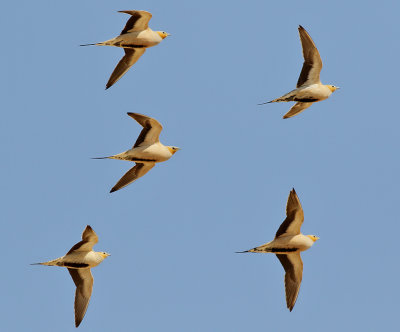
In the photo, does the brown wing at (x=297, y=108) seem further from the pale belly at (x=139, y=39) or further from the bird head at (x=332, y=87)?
the pale belly at (x=139, y=39)

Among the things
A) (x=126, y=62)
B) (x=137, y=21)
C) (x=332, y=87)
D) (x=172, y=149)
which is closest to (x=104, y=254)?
(x=172, y=149)

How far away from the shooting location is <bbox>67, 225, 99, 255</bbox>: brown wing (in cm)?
3747

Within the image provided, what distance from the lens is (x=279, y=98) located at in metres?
39.9

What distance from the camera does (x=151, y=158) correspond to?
132ft

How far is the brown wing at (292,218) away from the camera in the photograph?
37.0m

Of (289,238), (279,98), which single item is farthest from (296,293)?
(279,98)

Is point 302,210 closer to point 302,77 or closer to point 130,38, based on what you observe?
point 302,77

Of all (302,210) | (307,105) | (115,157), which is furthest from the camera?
(307,105)

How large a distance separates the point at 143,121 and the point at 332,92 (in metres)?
7.17

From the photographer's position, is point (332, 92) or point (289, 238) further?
point (332, 92)

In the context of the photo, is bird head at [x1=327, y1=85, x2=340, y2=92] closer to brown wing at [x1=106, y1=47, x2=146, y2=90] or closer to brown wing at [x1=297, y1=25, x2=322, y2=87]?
brown wing at [x1=297, y1=25, x2=322, y2=87]

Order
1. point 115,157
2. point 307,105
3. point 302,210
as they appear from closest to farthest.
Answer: point 302,210 < point 115,157 < point 307,105

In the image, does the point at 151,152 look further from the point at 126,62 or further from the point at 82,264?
the point at 82,264

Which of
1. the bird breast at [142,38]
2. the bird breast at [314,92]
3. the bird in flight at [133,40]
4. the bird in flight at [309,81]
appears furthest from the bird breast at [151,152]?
the bird breast at [314,92]
